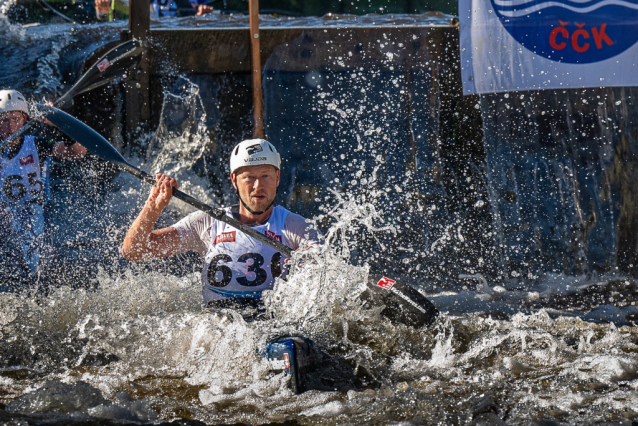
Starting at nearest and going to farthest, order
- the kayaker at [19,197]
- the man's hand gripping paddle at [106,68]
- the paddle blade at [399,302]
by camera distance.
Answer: the paddle blade at [399,302] → the kayaker at [19,197] → the man's hand gripping paddle at [106,68]

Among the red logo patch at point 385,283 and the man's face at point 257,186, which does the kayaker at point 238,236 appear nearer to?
the man's face at point 257,186

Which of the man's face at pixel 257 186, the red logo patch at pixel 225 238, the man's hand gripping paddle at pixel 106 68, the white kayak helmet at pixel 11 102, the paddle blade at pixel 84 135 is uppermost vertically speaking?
the man's hand gripping paddle at pixel 106 68

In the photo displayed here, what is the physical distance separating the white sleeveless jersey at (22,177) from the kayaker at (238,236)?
2115 millimetres

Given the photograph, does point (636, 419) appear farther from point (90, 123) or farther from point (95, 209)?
point (90, 123)

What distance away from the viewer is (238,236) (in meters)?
4.62

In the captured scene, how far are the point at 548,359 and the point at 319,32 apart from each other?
5515 mm

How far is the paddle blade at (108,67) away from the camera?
712 cm

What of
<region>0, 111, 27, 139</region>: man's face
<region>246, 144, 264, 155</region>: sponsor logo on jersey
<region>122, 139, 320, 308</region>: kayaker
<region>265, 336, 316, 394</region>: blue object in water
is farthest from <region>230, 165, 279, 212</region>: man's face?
<region>0, 111, 27, 139</region>: man's face

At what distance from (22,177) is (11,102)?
716 mm

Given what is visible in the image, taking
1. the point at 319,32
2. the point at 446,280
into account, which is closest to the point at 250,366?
→ the point at 446,280

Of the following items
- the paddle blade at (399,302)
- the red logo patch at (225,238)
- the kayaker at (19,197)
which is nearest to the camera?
the red logo patch at (225,238)

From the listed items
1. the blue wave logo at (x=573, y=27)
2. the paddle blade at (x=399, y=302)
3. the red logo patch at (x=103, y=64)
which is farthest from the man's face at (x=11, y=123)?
the blue wave logo at (x=573, y=27)

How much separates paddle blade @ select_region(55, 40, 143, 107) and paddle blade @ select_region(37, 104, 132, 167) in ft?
3.29

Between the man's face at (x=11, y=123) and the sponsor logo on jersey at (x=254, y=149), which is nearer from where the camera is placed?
the sponsor logo on jersey at (x=254, y=149)
